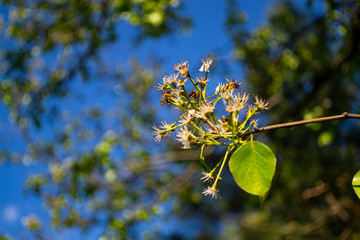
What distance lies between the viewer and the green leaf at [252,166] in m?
0.85

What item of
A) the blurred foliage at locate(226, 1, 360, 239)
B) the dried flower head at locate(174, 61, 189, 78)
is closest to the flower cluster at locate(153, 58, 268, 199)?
the dried flower head at locate(174, 61, 189, 78)

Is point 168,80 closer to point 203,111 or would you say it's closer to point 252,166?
point 203,111

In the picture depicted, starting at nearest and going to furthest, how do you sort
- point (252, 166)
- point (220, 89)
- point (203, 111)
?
point (252, 166) → point (203, 111) → point (220, 89)

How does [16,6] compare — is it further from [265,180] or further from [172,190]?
[265,180]

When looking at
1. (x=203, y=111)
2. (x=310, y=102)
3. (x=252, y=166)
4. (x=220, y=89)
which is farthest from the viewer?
(x=310, y=102)

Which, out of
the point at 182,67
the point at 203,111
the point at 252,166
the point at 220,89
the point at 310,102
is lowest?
the point at 252,166

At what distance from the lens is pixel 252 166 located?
0.87m

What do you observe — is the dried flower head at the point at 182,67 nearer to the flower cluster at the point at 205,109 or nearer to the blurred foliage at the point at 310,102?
the flower cluster at the point at 205,109

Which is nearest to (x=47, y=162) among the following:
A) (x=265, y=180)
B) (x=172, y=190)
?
(x=172, y=190)

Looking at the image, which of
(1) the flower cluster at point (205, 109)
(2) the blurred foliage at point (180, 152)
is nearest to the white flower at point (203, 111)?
(1) the flower cluster at point (205, 109)

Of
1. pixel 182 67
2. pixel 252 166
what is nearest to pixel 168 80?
pixel 182 67

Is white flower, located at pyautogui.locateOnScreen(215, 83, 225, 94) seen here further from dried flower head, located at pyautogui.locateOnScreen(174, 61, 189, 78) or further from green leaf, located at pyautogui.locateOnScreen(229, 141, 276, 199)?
green leaf, located at pyautogui.locateOnScreen(229, 141, 276, 199)

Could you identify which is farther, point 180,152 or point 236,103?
point 180,152

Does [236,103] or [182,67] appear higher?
[182,67]
